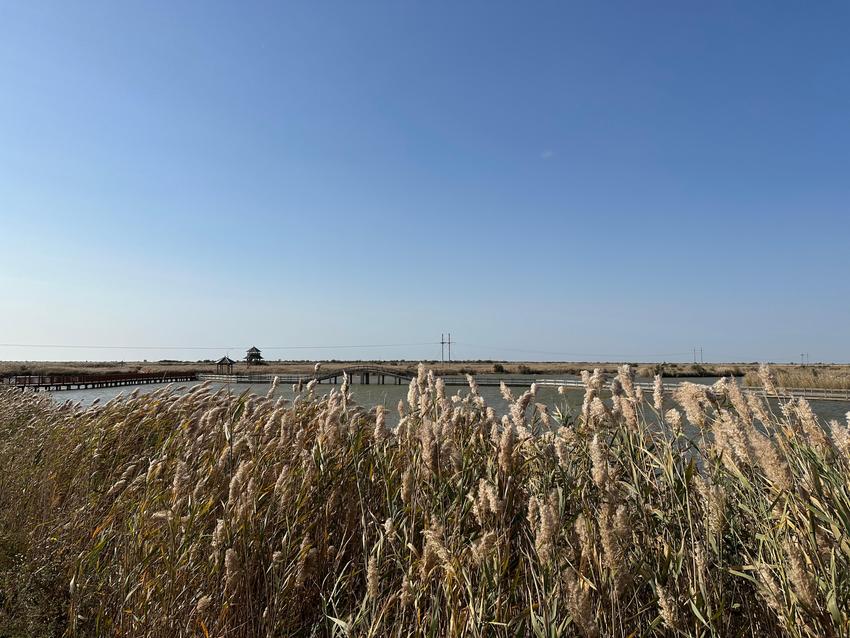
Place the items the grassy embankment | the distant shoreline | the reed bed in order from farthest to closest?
the grassy embankment → the distant shoreline → the reed bed

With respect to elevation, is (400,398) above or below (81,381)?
above

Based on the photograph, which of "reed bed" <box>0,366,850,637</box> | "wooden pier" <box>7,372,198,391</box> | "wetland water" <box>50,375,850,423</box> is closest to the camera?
"reed bed" <box>0,366,850,637</box>

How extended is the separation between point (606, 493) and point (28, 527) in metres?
4.00

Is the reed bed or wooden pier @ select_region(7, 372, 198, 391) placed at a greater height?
the reed bed

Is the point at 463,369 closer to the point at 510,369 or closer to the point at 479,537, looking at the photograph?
the point at 510,369

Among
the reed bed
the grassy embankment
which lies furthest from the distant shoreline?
the reed bed

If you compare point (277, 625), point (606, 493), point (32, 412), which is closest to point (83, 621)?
point (277, 625)

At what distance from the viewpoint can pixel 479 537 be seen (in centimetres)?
255

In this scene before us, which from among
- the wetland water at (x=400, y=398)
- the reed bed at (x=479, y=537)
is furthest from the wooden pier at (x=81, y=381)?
the reed bed at (x=479, y=537)

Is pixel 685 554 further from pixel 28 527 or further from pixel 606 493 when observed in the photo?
pixel 28 527

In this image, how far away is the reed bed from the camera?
1784 mm

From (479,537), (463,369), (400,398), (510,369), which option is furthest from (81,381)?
(510,369)

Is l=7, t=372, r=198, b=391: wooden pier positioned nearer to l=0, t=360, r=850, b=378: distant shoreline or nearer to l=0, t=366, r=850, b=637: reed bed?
l=0, t=360, r=850, b=378: distant shoreline

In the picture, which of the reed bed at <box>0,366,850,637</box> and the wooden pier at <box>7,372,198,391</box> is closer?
the reed bed at <box>0,366,850,637</box>
